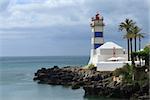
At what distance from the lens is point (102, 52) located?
53.9m

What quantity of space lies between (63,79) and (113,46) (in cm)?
790

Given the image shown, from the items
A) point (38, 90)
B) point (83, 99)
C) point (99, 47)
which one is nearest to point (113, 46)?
point (99, 47)

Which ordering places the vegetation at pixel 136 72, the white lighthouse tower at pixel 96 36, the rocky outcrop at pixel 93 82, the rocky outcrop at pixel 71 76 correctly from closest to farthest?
the rocky outcrop at pixel 93 82 < the vegetation at pixel 136 72 < the rocky outcrop at pixel 71 76 < the white lighthouse tower at pixel 96 36

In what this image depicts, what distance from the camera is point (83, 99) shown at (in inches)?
1714

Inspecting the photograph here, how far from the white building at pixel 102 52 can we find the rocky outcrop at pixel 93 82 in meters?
1.13

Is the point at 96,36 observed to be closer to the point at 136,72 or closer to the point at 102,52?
the point at 102,52

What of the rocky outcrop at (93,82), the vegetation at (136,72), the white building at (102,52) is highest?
the white building at (102,52)

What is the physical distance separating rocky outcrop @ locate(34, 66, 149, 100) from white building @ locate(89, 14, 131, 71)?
1133mm

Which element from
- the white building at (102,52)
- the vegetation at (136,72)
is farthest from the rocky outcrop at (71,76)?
the vegetation at (136,72)

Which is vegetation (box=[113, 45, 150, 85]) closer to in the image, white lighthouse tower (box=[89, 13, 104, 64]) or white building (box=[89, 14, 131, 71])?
white building (box=[89, 14, 131, 71])

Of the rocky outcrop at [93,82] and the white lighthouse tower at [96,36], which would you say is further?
the white lighthouse tower at [96,36]

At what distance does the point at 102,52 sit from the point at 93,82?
7.21 metres

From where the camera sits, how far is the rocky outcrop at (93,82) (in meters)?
39.8

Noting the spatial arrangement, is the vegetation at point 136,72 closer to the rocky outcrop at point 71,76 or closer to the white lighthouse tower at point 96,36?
the rocky outcrop at point 71,76
